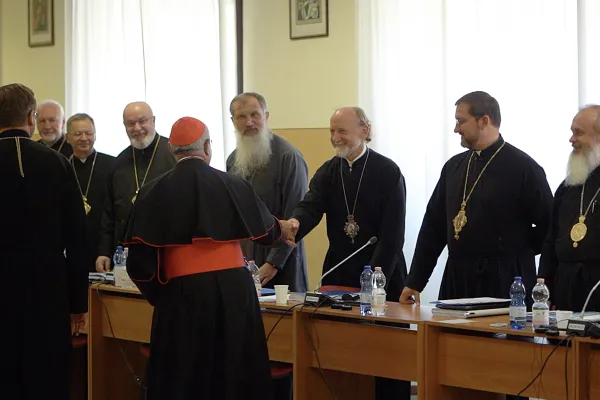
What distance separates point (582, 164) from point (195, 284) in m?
1.97

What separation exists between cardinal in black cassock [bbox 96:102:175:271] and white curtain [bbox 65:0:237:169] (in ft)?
4.93

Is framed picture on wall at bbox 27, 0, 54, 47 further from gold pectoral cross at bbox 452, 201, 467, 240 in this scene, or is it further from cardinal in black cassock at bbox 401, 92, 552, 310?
gold pectoral cross at bbox 452, 201, 467, 240

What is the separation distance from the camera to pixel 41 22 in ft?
31.1

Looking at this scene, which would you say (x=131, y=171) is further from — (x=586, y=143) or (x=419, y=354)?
(x=586, y=143)

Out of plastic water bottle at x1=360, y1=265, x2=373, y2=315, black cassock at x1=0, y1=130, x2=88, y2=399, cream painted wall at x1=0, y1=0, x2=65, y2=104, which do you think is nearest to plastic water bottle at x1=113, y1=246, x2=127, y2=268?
black cassock at x1=0, y1=130, x2=88, y2=399

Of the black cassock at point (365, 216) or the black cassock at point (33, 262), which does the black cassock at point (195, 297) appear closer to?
the black cassock at point (33, 262)

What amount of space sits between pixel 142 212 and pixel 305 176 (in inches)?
77.1

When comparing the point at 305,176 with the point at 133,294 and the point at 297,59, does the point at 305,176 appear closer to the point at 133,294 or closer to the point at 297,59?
the point at 133,294

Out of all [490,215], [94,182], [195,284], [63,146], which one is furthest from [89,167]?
[490,215]

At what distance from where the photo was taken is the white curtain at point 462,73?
577 cm

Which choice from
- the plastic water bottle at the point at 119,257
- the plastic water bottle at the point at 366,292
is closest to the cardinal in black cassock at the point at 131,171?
the plastic water bottle at the point at 119,257

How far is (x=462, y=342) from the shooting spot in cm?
400

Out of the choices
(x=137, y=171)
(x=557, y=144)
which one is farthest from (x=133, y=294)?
(x=557, y=144)

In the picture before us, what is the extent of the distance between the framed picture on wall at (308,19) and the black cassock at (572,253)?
10.0ft
